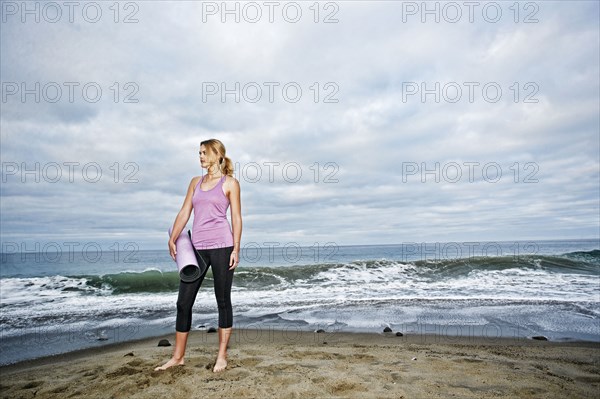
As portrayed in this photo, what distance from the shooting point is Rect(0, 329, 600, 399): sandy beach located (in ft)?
9.25

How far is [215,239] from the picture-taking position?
10.8 ft

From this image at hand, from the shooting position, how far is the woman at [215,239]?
3293 mm

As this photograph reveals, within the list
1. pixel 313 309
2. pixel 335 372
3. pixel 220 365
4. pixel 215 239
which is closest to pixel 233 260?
pixel 215 239

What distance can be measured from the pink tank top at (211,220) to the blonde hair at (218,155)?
0.18m

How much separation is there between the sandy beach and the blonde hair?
1958 mm

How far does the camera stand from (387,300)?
30.0 ft

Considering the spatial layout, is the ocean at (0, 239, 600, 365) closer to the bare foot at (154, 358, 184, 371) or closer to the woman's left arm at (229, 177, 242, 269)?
the bare foot at (154, 358, 184, 371)

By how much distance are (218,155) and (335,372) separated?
7.90 feet

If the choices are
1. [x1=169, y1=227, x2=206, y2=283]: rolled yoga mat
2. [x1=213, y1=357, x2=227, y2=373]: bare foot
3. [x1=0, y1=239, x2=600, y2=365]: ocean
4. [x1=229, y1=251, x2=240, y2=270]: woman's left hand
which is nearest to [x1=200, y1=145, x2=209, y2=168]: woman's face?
[x1=169, y1=227, x2=206, y2=283]: rolled yoga mat

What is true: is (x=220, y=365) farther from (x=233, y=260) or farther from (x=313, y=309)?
(x=313, y=309)

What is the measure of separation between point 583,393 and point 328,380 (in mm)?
2190

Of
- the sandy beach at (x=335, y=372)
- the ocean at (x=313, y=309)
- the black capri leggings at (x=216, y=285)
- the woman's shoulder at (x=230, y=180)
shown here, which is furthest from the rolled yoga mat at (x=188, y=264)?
the ocean at (x=313, y=309)

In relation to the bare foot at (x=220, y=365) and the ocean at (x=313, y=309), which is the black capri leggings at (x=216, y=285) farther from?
the ocean at (x=313, y=309)

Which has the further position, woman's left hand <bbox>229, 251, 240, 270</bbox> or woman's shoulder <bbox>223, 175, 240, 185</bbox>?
woman's shoulder <bbox>223, 175, 240, 185</bbox>
